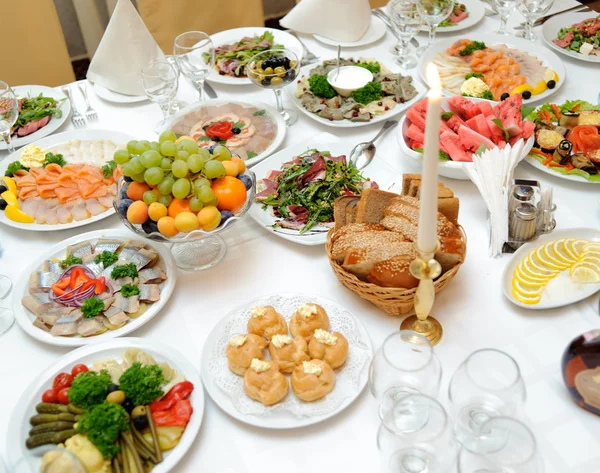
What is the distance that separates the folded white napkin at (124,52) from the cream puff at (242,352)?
3.98 ft

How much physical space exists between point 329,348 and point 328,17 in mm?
1343

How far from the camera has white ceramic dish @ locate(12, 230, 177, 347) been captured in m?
1.32

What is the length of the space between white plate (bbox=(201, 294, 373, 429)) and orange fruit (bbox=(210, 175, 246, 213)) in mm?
229

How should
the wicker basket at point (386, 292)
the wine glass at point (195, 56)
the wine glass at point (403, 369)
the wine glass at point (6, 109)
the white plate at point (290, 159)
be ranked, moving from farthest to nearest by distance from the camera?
the wine glass at point (195, 56) < the wine glass at point (6, 109) < the white plate at point (290, 159) < the wicker basket at point (386, 292) < the wine glass at point (403, 369)

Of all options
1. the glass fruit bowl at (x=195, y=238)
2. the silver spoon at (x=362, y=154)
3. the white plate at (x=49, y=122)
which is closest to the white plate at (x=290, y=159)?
the silver spoon at (x=362, y=154)

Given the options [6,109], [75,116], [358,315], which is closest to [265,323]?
Answer: [358,315]

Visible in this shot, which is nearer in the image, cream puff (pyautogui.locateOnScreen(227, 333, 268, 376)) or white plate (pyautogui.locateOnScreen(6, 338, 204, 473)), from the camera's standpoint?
white plate (pyautogui.locateOnScreen(6, 338, 204, 473))

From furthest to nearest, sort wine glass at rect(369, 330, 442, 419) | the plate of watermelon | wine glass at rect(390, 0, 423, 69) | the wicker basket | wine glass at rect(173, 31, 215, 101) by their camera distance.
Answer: wine glass at rect(390, 0, 423, 69), wine glass at rect(173, 31, 215, 101), the plate of watermelon, the wicker basket, wine glass at rect(369, 330, 442, 419)

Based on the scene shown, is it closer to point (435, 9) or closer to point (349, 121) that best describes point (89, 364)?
point (349, 121)

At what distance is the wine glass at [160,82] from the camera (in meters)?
1.89

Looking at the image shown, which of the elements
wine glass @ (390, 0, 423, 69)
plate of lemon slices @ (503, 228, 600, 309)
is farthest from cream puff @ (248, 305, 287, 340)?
wine glass @ (390, 0, 423, 69)

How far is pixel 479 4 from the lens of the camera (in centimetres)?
245

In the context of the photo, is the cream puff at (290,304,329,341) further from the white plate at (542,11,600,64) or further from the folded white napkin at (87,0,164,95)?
the white plate at (542,11,600,64)

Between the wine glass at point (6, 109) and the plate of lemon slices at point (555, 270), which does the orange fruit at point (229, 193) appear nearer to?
the plate of lemon slices at point (555, 270)
